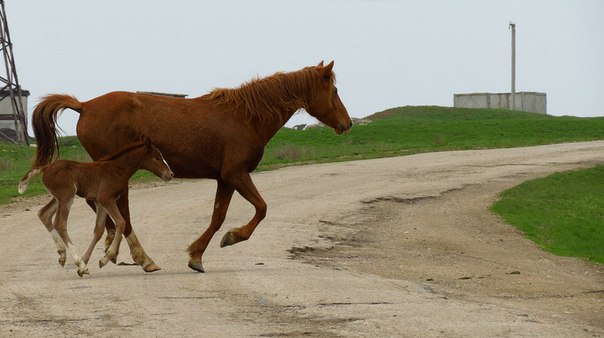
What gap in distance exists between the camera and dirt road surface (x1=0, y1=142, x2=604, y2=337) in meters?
9.92

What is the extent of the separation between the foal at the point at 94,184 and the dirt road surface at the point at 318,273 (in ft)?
1.18

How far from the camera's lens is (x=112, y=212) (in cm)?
1312

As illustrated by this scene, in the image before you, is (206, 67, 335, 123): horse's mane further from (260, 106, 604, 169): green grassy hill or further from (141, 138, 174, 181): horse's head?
(260, 106, 604, 169): green grassy hill

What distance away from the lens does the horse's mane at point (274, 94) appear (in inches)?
558

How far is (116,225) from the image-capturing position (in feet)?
42.7

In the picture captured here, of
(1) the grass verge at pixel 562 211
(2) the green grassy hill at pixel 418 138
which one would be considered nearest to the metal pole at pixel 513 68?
(2) the green grassy hill at pixel 418 138

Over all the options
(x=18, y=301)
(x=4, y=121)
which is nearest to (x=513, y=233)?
(x=18, y=301)

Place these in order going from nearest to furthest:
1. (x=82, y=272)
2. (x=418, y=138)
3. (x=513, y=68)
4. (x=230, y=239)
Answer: (x=82, y=272)
(x=230, y=239)
(x=418, y=138)
(x=513, y=68)

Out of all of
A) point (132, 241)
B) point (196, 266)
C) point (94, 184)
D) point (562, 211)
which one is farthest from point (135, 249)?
point (562, 211)

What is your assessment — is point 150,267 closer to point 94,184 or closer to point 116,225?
point 116,225

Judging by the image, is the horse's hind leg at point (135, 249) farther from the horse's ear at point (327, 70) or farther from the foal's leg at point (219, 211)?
the horse's ear at point (327, 70)

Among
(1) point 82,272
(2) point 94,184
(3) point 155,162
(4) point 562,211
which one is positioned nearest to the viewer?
(1) point 82,272

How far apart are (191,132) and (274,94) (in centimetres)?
121

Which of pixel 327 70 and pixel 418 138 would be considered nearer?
pixel 327 70
